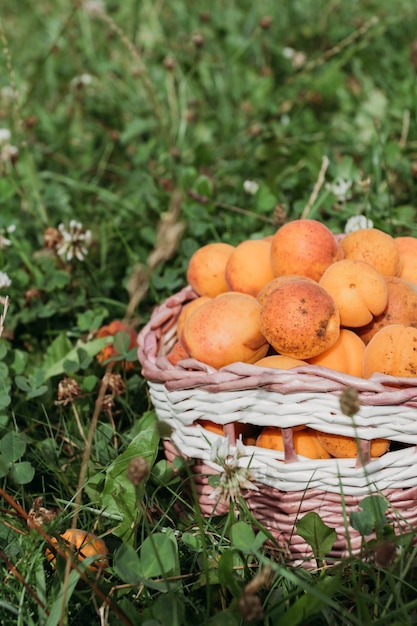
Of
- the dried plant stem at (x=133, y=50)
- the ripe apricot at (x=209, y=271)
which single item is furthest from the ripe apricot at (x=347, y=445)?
the dried plant stem at (x=133, y=50)

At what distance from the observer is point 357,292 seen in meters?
1.78

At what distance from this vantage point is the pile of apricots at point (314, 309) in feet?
5.50

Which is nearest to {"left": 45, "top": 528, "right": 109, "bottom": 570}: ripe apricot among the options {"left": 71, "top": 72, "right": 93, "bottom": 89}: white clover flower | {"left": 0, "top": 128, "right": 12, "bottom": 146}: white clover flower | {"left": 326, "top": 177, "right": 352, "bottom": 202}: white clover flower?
{"left": 326, "top": 177, "right": 352, "bottom": 202}: white clover flower

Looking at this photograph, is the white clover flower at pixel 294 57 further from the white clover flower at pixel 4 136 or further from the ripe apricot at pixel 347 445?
the ripe apricot at pixel 347 445

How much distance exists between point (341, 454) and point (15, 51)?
3872mm

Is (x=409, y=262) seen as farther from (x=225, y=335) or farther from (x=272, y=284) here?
(x=225, y=335)

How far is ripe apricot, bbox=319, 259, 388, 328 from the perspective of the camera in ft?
5.83

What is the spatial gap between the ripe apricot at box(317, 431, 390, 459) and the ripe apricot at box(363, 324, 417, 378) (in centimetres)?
16

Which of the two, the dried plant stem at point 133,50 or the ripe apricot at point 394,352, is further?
the dried plant stem at point 133,50

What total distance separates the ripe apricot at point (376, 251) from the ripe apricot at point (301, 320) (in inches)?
11.9

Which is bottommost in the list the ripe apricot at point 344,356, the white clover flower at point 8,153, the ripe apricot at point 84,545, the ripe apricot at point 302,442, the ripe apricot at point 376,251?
the ripe apricot at point 84,545

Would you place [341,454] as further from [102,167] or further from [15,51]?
[15,51]

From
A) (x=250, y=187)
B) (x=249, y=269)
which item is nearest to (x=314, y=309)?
(x=249, y=269)

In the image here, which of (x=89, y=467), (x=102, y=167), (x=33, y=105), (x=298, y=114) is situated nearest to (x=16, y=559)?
(x=89, y=467)
